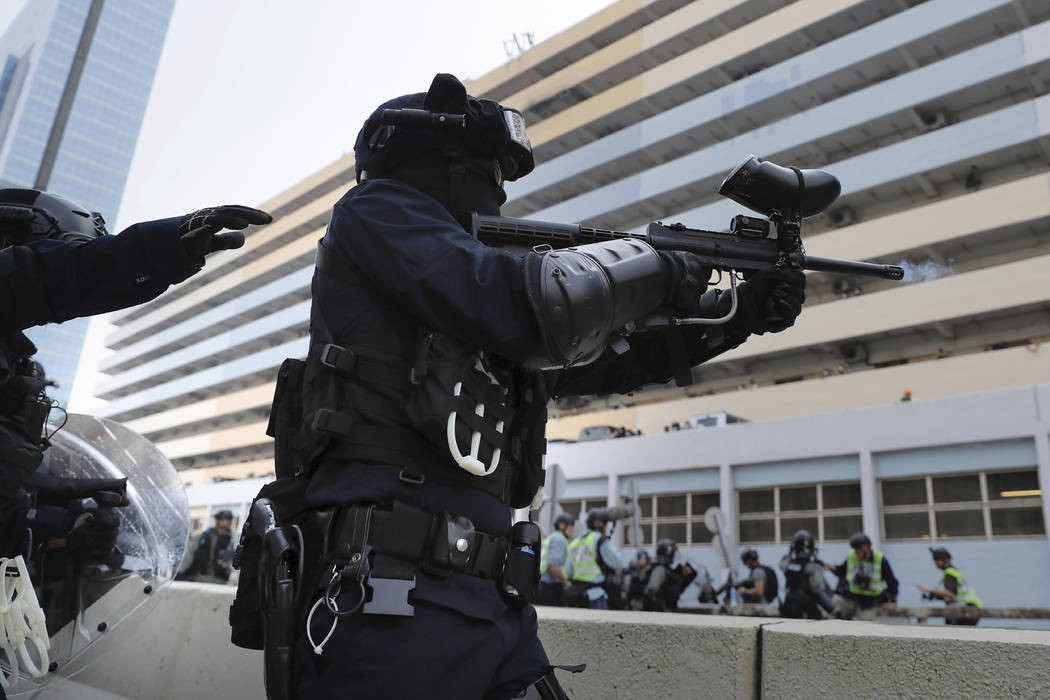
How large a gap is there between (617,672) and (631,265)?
1187 millimetres

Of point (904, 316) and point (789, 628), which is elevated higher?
point (904, 316)

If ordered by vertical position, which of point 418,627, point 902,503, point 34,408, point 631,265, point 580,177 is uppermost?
point 580,177

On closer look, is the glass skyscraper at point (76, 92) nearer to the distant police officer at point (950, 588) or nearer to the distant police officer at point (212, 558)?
the distant police officer at point (212, 558)

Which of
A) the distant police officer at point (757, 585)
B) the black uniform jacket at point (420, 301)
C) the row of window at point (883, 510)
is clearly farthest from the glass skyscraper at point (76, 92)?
the row of window at point (883, 510)

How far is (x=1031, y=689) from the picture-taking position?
146 centimetres

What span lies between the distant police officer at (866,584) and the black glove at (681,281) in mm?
8583

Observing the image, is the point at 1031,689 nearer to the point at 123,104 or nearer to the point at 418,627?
the point at 418,627

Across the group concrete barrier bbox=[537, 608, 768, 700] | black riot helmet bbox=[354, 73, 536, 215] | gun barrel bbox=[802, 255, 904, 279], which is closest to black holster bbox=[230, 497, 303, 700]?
black riot helmet bbox=[354, 73, 536, 215]

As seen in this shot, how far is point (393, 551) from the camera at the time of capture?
129 centimetres

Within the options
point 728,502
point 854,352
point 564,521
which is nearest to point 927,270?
point 854,352

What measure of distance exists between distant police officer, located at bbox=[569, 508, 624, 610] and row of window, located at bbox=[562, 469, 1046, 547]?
29.6ft

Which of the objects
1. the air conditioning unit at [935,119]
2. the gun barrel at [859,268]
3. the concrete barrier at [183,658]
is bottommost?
the concrete barrier at [183,658]

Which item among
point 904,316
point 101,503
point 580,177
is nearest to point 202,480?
point 580,177

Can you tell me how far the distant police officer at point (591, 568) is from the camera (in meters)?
8.34
